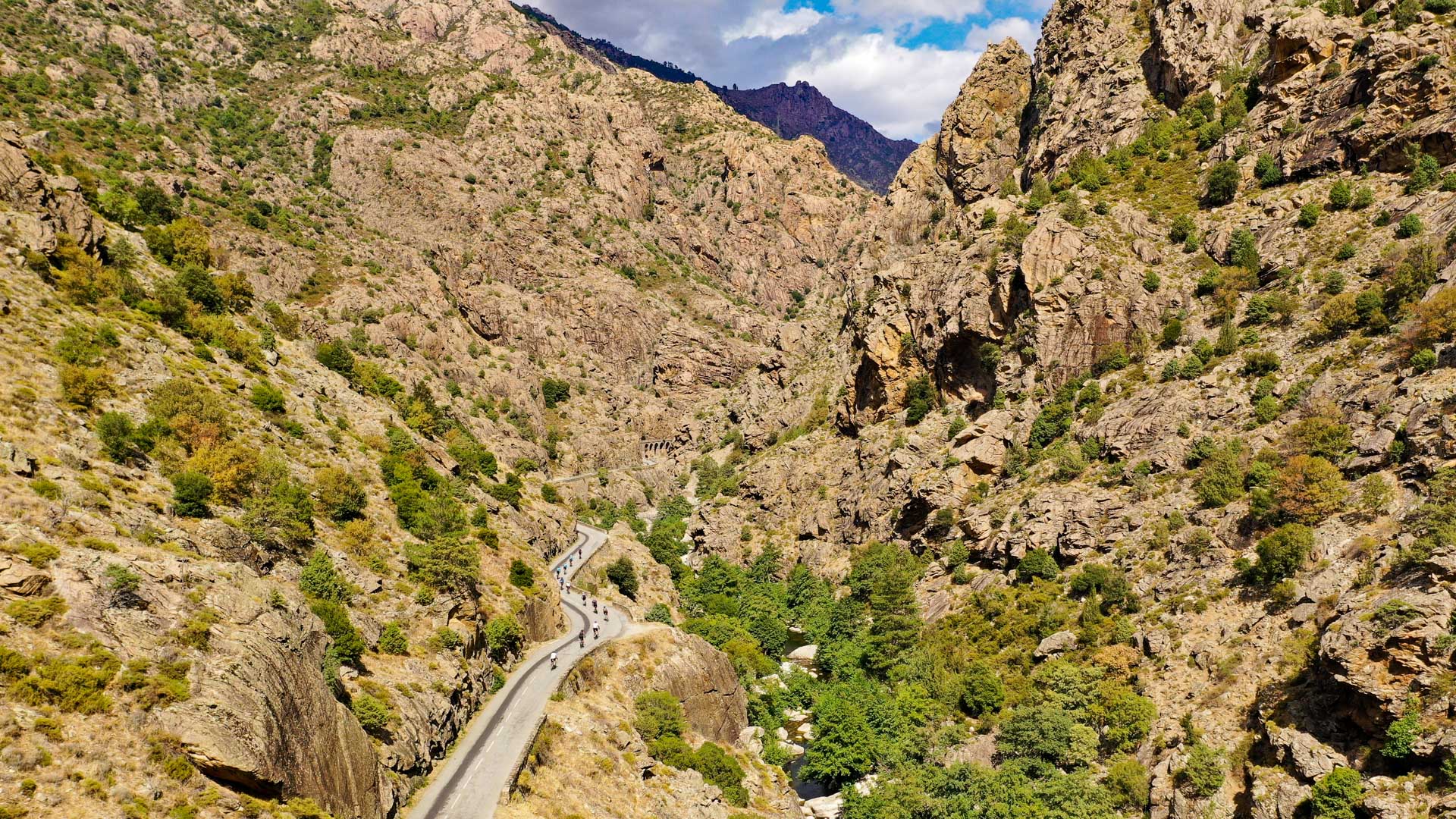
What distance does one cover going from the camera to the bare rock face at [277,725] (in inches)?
758

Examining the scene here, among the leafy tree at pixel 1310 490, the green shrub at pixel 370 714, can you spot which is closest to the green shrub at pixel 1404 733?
the leafy tree at pixel 1310 490

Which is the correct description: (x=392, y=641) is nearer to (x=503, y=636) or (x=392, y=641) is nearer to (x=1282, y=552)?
(x=503, y=636)

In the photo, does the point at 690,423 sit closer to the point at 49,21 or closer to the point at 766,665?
the point at 766,665

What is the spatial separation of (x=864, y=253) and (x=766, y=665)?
111947 millimetres

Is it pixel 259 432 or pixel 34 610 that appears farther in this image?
pixel 259 432

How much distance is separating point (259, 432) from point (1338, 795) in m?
61.4

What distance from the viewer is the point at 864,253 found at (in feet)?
524

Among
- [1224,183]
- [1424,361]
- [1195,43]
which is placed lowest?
[1424,361]

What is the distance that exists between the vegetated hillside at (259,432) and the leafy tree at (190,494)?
19 cm

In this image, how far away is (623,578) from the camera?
75938 millimetres

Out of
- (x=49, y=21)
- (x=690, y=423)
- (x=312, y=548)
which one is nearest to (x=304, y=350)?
(x=312, y=548)

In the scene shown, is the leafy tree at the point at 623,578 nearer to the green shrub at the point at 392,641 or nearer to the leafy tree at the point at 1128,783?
the green shrub at the point at 392,641

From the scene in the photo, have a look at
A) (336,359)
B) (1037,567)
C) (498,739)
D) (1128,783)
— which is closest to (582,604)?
(498,739)

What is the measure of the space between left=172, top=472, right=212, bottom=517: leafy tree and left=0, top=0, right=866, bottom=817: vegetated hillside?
0.19 m
